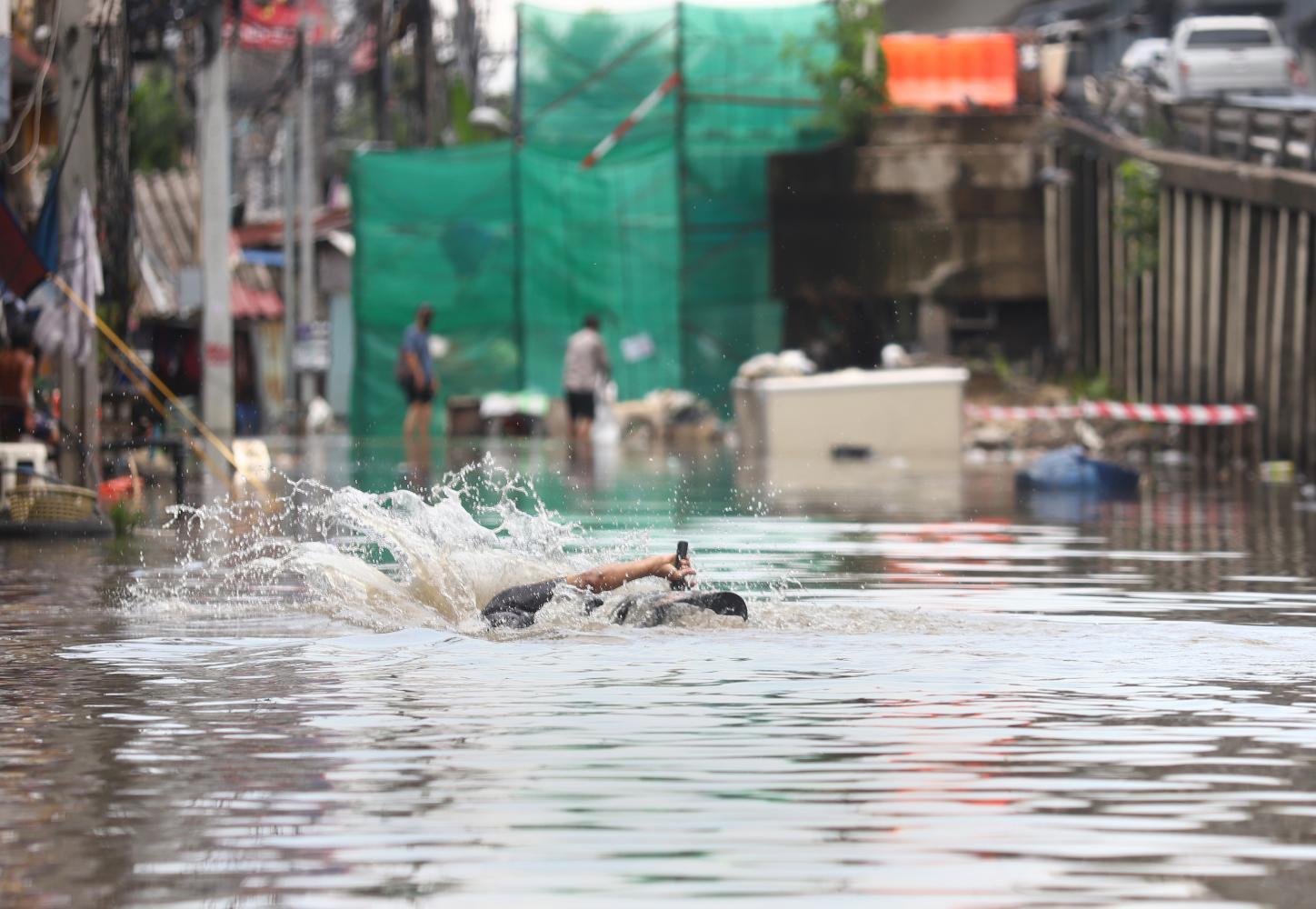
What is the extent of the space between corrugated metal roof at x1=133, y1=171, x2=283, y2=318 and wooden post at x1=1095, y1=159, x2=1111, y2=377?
14.0 meters

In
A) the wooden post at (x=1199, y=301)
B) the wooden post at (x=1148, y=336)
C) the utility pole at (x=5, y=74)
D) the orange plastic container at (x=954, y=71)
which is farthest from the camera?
the orange plastic container at (x=954, y=71)

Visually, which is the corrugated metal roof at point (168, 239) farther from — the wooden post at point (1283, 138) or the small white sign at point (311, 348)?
the wooden post at point (1283, 138)

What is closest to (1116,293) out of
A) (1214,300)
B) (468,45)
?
(1214,300)

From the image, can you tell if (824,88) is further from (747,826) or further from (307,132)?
(747,826)

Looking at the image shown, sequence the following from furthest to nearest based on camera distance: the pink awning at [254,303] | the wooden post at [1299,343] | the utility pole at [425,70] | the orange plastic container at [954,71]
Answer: the pink awning at [254,303] → the utility pole at [425,70] → the orange plastic container at [954,71] → the wooden post at [1299,343]

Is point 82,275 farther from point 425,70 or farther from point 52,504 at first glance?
point 425,70

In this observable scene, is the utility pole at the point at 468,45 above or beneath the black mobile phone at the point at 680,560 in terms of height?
above

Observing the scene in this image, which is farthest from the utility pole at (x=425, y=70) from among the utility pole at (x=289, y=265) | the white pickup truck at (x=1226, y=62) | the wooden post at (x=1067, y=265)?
the white pickup truck at (x=1226, y=62)

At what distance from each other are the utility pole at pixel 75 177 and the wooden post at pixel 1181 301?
15.5 metres

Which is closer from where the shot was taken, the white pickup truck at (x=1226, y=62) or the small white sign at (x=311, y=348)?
the white pickup truck at (x=1226, y=62)

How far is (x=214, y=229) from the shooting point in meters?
33.5

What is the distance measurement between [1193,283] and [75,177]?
15.5 metres

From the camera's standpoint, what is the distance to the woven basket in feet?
59.1

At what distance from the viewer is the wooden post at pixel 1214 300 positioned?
30.1 metres
